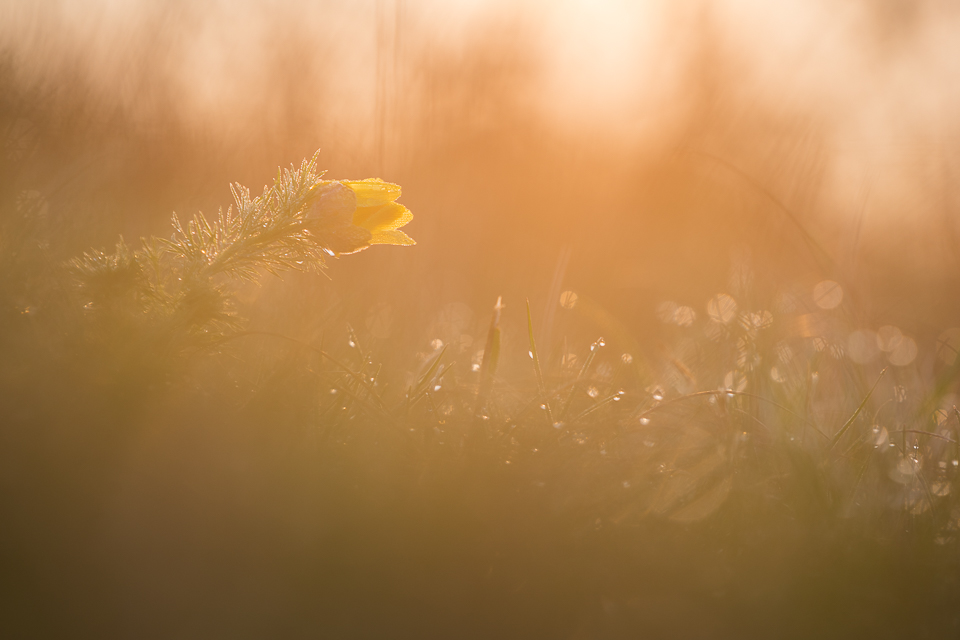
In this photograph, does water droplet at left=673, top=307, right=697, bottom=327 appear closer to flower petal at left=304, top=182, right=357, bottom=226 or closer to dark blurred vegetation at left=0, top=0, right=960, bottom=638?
dark blurred vegetation at left=0, top=0, right=960, bottom=638

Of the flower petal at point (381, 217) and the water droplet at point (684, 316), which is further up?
the water droplet at point (684, 316)

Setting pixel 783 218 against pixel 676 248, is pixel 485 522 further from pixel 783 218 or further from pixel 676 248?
pixel 676 248

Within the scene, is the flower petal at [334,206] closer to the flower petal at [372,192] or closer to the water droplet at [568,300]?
the flower petal at [372,192]

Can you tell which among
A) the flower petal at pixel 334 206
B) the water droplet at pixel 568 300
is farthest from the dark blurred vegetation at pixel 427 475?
the water droplet at pixel 568 300

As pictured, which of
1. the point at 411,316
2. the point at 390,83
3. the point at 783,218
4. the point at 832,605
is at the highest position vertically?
the point at 390,83

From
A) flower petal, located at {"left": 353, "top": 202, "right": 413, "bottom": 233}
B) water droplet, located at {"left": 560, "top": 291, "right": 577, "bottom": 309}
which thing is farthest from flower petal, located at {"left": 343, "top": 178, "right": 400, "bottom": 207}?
water droplet, located at {"left": 560, "top": 291, "right": 577, "bottom": 309}

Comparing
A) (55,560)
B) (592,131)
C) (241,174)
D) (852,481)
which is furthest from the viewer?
(592,131)

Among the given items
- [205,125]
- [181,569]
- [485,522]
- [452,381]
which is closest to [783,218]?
[452,381]

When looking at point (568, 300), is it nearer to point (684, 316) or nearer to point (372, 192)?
point (684, 316)
